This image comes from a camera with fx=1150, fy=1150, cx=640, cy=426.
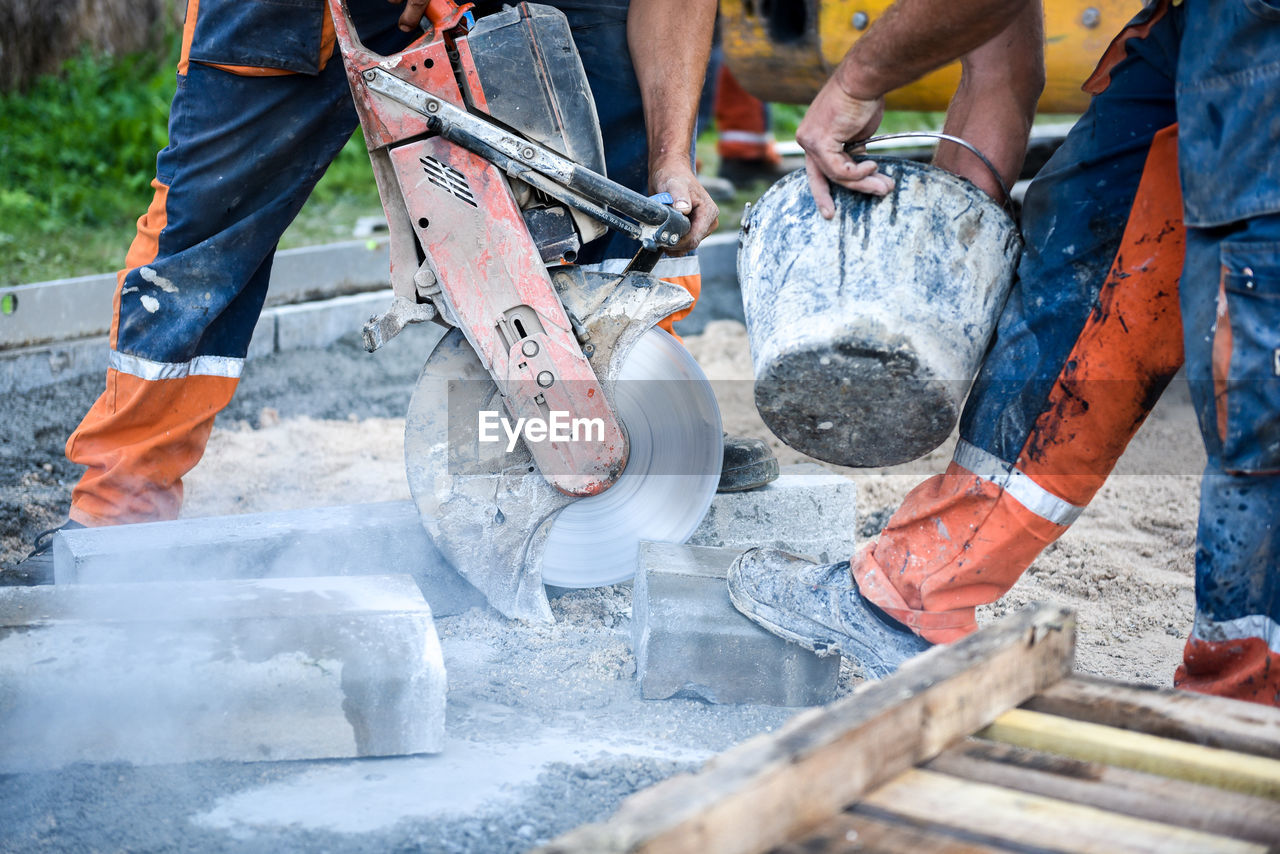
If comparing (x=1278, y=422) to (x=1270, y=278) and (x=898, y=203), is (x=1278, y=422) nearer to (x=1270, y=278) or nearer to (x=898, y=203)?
(x=1270, y=278)

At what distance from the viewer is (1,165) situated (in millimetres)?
6199

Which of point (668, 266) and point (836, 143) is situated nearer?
point (836, 143)

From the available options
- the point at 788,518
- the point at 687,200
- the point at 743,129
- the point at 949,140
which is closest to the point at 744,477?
the point at 788,518

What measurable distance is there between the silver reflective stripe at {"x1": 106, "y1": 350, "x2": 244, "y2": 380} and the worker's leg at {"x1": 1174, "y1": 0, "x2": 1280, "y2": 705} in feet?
7.37

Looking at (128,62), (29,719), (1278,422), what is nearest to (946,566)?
(1278,422)

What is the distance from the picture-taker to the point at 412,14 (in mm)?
2648

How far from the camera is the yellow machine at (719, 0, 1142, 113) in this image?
416cm

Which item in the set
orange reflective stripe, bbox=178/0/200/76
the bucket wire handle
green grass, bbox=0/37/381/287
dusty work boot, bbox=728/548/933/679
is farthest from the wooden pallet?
green grass, bbox=0/37/381/287

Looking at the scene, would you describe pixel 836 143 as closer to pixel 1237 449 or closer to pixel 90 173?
pixel 1237 449

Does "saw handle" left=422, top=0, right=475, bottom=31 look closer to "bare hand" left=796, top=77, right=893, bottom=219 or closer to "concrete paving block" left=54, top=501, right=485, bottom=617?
"bare hand" left=796, top=77, right=893, bottom=219

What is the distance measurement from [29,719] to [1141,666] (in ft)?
7.43

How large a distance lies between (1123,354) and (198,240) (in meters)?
2.16

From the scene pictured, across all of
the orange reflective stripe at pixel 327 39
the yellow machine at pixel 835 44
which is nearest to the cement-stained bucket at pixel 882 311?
the orange reflective stripe at pixel 327 39

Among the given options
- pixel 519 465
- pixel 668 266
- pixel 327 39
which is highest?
pixel 327 39
